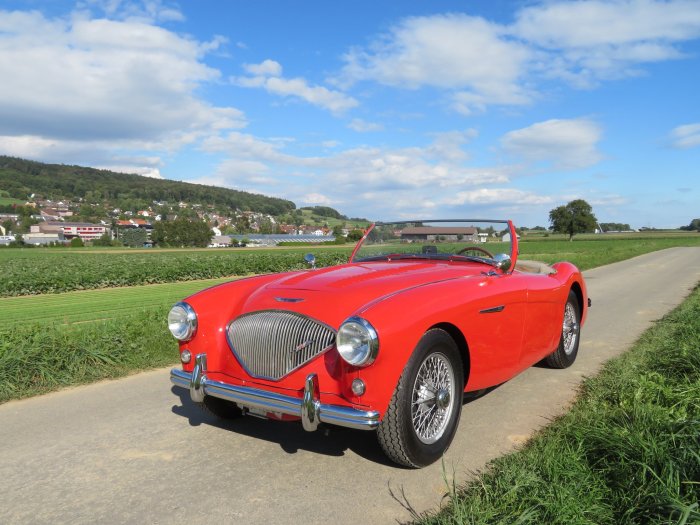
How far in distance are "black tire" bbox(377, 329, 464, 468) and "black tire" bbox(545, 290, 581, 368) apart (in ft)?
7.46

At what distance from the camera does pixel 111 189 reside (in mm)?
154875

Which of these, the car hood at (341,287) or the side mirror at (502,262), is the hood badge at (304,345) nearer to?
the car hood at (341,287)

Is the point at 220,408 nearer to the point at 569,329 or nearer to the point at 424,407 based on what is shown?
the point at 424,407

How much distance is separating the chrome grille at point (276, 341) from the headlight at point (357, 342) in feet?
0.72

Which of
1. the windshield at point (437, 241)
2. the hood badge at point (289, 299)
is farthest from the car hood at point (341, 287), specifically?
the windshield at point (437, 241)

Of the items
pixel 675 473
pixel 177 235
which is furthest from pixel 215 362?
pixel 177 235

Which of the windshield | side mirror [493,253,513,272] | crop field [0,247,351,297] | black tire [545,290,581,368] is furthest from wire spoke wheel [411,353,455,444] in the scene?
crop field [0,247,351,297]

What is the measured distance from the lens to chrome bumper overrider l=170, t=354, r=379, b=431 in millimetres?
2809

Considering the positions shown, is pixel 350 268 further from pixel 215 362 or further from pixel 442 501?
pixel 442 501

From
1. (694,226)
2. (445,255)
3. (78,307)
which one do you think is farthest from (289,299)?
(694,226)

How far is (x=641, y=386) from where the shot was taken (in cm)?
396

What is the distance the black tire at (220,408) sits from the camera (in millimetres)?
3881

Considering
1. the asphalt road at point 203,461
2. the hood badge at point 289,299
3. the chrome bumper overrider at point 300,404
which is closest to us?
the asphalt road at point 203,461

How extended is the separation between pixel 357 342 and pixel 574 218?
110m
